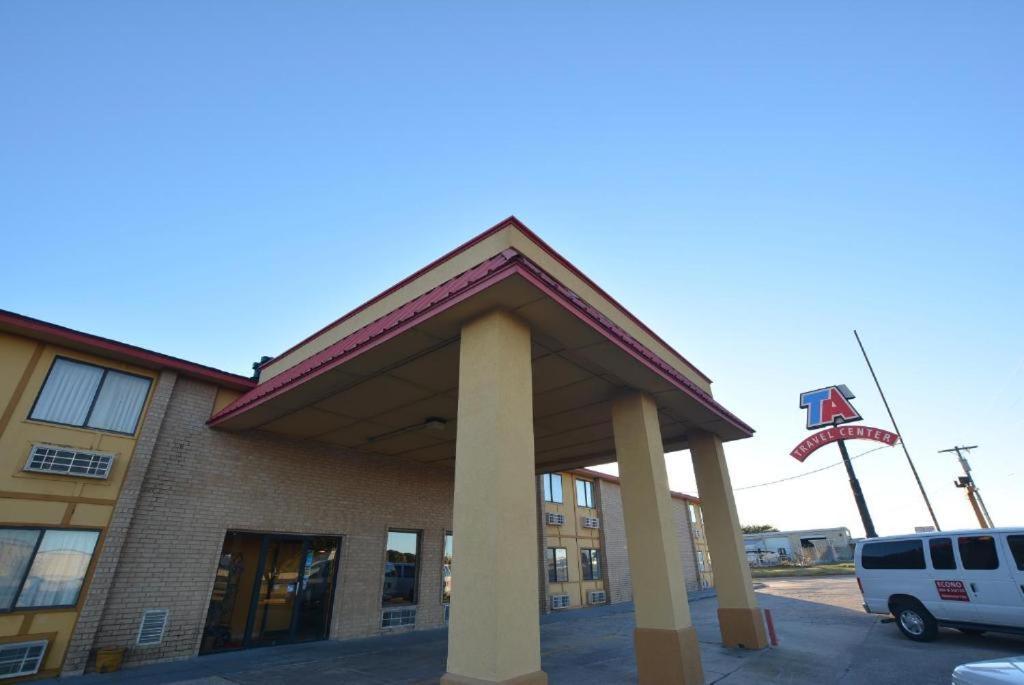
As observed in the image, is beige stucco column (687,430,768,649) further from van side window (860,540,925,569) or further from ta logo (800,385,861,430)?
ta logo (800,385,861,430)

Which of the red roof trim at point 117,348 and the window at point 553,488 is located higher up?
the red roof trim at point 117,348

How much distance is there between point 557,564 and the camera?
19.6 m

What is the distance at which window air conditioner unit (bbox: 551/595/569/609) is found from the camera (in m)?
18.6

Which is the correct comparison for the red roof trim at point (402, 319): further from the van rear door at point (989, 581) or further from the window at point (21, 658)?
the van rear door at point (989, 581)

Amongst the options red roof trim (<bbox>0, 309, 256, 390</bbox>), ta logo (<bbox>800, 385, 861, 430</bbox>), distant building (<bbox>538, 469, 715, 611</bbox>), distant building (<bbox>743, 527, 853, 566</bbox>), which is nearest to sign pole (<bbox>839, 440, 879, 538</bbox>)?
ta logo (<bbox>800, 385, 861, 430</bbox>)

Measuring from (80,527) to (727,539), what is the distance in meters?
13.0

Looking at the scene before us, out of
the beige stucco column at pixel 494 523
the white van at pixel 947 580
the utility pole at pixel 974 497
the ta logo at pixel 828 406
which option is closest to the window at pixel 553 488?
the ta logo at pixel 828 406

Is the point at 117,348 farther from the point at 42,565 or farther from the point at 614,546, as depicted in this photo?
the point at 614,546

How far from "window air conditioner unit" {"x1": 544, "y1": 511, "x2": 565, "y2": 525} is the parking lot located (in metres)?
6.63

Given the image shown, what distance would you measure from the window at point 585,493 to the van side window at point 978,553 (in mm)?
14578

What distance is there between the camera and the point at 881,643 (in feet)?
32.7

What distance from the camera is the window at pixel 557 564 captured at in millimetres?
19052

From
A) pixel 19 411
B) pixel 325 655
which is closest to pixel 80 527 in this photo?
pixel 19 411

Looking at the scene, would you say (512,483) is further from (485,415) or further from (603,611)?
(603,611)
